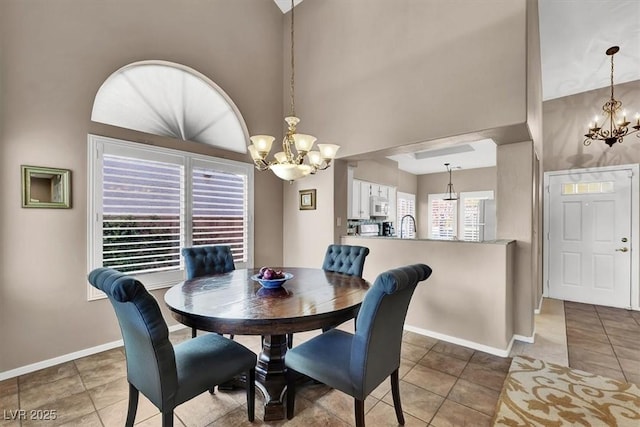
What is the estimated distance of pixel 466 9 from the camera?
311cm

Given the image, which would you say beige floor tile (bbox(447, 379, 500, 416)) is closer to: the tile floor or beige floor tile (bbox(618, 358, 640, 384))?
the tile floor

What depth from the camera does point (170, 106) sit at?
3.68 m

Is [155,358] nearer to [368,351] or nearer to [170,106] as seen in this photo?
[368,351]

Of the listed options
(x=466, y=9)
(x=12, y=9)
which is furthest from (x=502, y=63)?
(x=12, y=9)

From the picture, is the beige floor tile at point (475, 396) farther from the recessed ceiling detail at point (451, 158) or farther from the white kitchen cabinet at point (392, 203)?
the white kitchen cabinet at point (392, 203)

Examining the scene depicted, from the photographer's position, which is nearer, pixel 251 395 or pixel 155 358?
pixel 155 358

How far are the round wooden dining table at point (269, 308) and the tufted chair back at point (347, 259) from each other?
26cm

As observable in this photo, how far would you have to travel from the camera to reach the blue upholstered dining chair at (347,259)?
3.04 m

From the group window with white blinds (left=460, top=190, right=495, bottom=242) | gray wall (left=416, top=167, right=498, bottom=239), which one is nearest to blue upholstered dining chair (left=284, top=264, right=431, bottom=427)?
window with white blinds (left=460, top=190, right=495, bottom=242)

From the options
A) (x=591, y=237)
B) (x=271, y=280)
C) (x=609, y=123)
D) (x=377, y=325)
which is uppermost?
(x=609, y=123)

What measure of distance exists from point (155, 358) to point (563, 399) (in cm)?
284

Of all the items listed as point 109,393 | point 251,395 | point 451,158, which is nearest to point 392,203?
point 451,158

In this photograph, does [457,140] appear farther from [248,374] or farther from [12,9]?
[12,9]

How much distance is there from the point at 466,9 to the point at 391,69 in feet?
3.06
